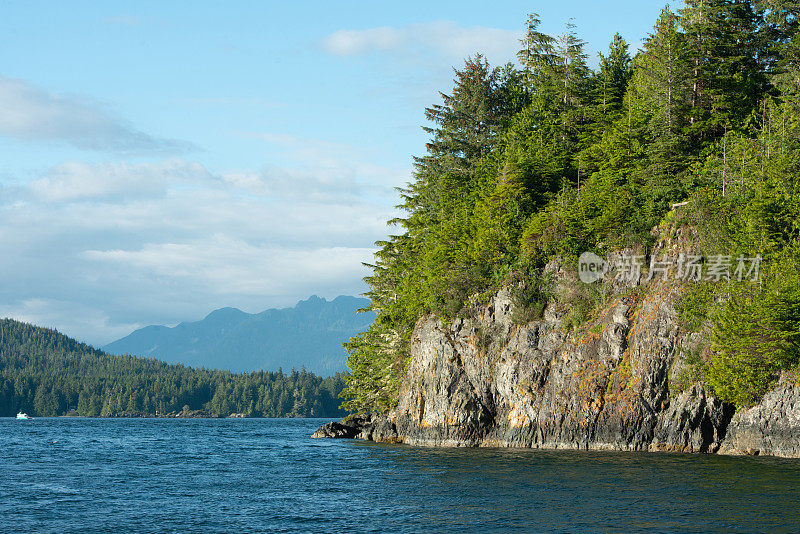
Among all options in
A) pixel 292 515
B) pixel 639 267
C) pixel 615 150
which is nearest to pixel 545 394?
pixel 639 267

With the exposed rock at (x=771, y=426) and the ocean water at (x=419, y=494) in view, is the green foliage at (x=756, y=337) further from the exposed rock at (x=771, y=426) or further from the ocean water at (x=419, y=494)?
the ocean water at (x=419, y=494)

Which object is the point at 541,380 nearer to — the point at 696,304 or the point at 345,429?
the point at 696,304

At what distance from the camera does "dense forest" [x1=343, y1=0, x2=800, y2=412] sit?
48312 millimetres

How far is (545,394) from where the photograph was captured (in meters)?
55.8

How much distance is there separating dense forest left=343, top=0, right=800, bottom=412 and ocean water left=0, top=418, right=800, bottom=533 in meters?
11.6

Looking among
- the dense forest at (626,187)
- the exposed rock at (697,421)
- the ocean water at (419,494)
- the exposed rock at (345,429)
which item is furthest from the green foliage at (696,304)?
the exposed rock at (345,429)

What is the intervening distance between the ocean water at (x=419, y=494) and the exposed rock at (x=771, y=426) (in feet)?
8.10

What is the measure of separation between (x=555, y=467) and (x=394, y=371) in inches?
1331

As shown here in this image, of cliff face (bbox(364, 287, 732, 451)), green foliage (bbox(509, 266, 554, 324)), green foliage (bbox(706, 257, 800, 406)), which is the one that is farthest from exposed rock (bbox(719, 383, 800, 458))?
green foliage (bbox(509, 266, 554, 324))

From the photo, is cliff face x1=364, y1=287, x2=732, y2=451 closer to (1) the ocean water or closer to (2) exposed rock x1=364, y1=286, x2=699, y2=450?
(2) exposed rock x1=364, y1=286, x2=699, y2=450

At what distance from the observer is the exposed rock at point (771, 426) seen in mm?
43719

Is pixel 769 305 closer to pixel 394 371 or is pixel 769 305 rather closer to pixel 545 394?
pixel 545 394

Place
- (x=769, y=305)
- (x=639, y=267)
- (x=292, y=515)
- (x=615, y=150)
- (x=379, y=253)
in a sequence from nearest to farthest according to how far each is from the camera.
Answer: (x=292, y=515) → (x=769, y=305) → (x=639, y=267) → (x=615, y=150) → (x=379, y=253)

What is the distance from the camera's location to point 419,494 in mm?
34781
